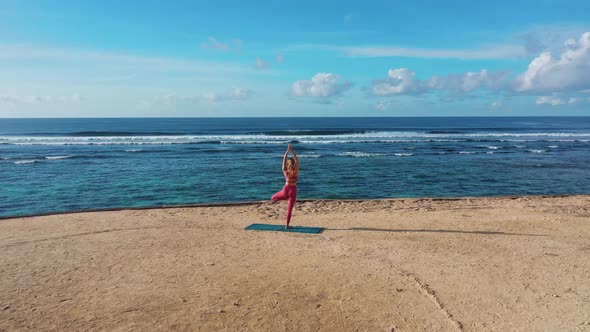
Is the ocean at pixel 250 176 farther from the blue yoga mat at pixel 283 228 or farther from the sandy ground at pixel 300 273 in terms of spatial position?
the blue yoga mat at pixel 283 228

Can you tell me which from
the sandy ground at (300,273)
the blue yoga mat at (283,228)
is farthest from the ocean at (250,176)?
the blue yoga mat at (283,228)

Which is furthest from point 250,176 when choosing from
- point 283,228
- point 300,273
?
point 300,273

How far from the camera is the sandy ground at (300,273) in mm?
5414

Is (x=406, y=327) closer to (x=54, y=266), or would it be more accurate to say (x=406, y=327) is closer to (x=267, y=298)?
(x=267, y=298)

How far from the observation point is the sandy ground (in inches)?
213

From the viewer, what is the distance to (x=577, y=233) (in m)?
9.36

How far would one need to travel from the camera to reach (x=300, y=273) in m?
6.93

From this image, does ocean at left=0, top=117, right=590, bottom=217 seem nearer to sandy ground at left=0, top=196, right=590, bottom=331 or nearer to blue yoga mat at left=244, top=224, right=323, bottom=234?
sandy ground at left=0, top=196, right=590, bottom=331

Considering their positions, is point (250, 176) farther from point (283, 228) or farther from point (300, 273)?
point (300, 273)

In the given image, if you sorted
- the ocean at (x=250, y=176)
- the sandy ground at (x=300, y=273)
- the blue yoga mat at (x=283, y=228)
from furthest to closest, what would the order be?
the ocean at (x=250, y=176) → the blue yoga mat at (x=283, y=228) → the sandy ground at (x=300, y=273)

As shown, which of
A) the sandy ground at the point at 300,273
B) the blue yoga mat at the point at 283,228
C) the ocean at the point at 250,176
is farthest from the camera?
the ocean at the point at 250,176

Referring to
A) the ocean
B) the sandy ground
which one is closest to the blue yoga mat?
the sandy ground

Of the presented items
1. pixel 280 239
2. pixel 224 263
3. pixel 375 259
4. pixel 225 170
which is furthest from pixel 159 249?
pixel 225 170

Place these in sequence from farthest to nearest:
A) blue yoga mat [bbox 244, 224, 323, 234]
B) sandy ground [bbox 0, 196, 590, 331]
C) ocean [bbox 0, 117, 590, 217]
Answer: ocean [bbox 0, 117, 590, 217] → blue yoga mat [bbox 244, 224, 323, 234] → sandy ground [bbox 0, 196, 590, 331]
